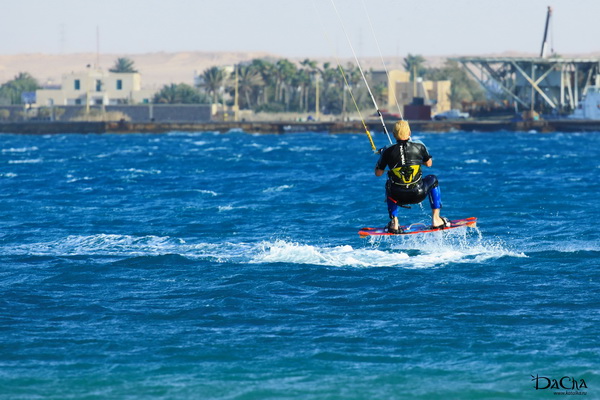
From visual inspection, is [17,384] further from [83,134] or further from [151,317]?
[83,134]

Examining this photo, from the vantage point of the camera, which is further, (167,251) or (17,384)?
(167,251)

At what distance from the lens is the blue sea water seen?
15555mm

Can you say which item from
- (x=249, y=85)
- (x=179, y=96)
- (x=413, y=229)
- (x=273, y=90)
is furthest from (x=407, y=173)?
(x=273, y=90)

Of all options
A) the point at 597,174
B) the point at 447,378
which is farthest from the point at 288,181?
the point at 447,378

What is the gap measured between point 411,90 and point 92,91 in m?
56.9

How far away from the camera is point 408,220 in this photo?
3738cm

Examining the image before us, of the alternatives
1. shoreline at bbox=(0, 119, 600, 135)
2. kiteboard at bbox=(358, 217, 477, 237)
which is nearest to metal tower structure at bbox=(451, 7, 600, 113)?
shoreline at bbox=(0, 119, 600, 135)

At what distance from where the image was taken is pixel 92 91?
175500 millimetres

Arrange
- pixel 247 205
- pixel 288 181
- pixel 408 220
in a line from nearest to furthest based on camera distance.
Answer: pixel 408 220 < pixel 247 205 < pixel 288 181

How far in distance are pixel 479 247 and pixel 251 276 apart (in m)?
7.52

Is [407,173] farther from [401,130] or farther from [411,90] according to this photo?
[411,90]

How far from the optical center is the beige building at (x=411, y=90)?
613ft

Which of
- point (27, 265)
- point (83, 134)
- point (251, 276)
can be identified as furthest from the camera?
point (83, 134)

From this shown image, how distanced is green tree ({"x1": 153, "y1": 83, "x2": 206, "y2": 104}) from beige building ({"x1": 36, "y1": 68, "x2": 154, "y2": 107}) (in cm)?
504
